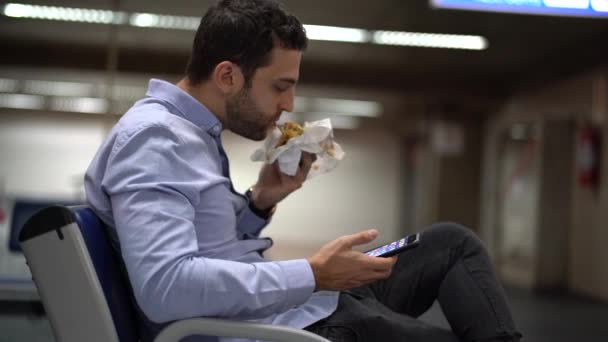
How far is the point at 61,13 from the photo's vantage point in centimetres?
779

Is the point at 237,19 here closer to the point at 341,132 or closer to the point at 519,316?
the point at 519,316

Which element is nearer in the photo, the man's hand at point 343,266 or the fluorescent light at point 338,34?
the man's hand at point 343,266

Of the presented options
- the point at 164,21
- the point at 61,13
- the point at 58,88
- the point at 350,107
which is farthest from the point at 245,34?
the point at 350,107

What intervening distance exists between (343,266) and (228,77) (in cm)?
44

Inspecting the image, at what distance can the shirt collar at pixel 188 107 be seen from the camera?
139cm

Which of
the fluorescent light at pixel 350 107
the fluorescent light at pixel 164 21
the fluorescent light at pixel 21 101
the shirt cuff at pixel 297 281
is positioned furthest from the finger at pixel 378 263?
the fluorescent light at pixel 21 101

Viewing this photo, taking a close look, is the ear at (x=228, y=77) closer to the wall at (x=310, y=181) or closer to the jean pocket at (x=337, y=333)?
the jean pocket at (x=337, y=333)

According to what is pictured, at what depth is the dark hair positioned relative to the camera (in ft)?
4.47

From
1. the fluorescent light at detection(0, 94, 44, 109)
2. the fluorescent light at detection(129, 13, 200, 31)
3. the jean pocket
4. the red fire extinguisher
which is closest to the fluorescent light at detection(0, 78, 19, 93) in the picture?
the fluorescent light at detection(0, 94, 44, 109)

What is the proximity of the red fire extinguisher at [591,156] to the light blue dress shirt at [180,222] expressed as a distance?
7.58m

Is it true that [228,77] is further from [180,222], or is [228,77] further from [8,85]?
[8,85]

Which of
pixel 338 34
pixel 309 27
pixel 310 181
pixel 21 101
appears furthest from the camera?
pixel 310 181

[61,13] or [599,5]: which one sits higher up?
[61,13]

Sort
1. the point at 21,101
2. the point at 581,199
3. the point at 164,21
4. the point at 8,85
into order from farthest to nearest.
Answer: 1. the point at 21,101
2. the point at 8,85
3. the point at 581,199
4. the point at 164,21
